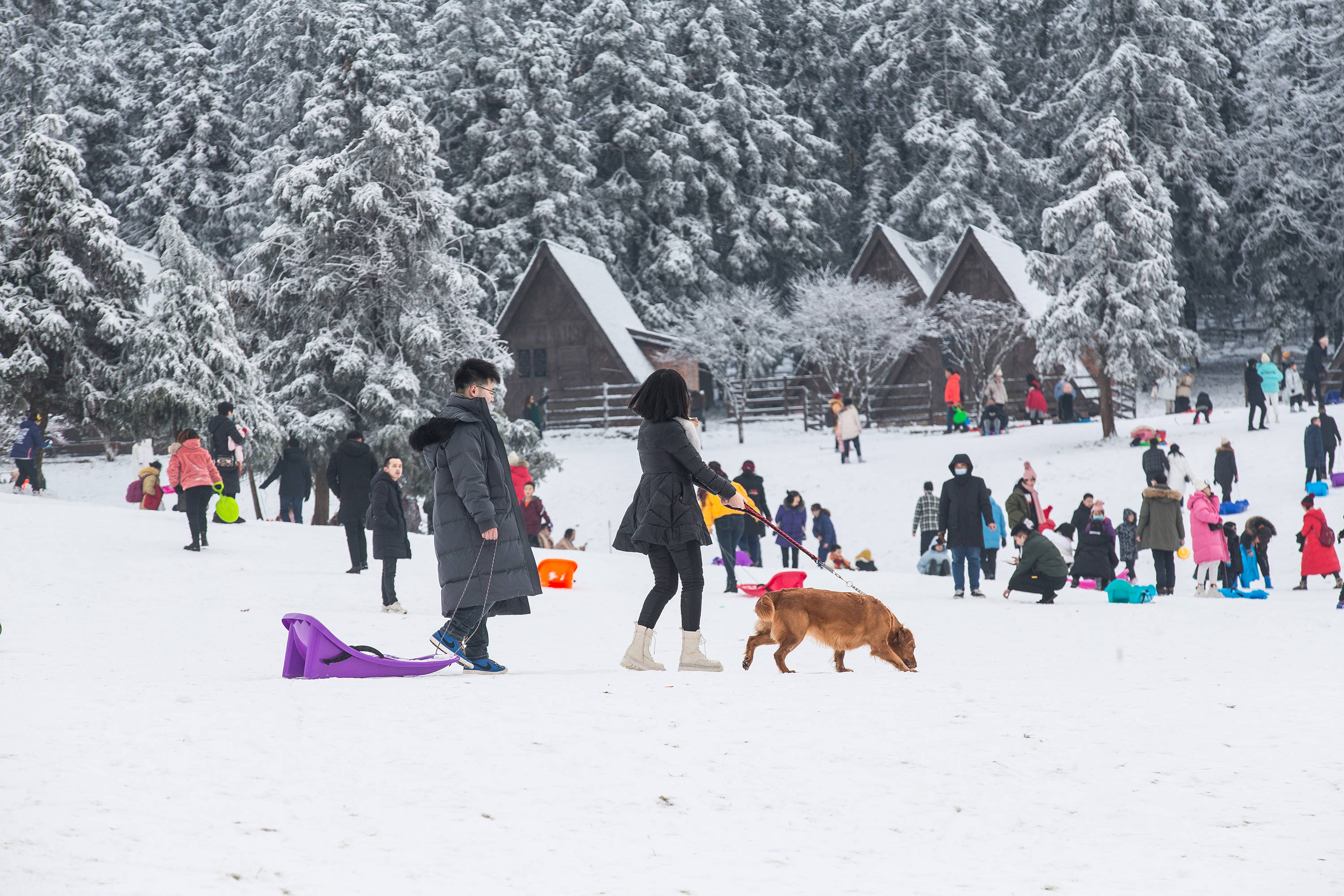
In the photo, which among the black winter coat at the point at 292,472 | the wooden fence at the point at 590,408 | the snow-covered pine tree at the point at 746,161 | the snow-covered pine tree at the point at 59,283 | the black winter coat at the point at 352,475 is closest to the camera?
the black winter coat at the point at 352,475

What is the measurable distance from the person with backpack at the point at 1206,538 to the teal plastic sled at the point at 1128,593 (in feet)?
7.55

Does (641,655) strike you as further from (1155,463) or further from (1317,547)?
(1155,463)

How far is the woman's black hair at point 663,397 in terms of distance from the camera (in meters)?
6.64

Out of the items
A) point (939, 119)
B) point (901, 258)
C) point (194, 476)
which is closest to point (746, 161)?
point (939, 119)

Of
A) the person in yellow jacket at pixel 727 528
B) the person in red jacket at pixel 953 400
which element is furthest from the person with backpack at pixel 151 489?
the person in red jacket at pixel 953 400

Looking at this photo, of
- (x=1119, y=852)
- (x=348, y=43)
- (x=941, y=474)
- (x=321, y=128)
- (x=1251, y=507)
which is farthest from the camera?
(x=321, y=128)

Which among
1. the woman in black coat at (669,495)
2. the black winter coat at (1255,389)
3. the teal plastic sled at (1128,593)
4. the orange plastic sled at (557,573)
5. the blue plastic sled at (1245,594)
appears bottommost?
the blue plastic sled at (1245,594)

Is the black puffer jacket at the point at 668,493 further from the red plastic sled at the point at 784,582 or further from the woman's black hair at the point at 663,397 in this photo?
the red plastic sled at the point at 784,582

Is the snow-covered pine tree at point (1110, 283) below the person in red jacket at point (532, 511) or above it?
above

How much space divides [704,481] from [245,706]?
2556 mm

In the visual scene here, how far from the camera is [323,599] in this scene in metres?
12.3

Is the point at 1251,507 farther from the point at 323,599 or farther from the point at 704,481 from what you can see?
the point at 704,481

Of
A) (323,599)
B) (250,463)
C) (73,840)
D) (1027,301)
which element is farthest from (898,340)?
(73,840)

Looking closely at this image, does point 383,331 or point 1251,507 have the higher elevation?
point 383,331
